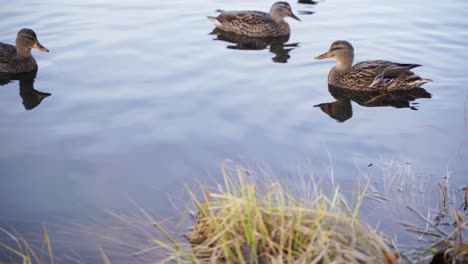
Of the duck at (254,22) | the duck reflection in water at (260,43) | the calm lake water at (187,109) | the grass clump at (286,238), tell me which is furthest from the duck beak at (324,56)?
the grass clump at (286,238)

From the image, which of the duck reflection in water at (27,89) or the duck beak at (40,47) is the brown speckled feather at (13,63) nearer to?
the duck reflection in water at (27,89)

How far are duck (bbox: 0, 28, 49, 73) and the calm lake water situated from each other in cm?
21

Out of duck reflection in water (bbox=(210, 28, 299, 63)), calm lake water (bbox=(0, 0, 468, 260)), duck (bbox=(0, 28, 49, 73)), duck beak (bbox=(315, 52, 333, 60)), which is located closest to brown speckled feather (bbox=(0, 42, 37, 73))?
duck (bbox=(0, 28, 49, 73))

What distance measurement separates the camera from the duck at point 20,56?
8.82 metres

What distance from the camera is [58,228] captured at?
4.83 metres

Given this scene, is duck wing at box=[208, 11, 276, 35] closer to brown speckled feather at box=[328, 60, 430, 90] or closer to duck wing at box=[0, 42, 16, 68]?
brown speckled feather at box=[328, 60, 430, 90]

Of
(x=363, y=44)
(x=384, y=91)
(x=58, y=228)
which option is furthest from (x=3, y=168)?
(x=363, y=44)

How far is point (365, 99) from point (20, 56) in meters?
5.06

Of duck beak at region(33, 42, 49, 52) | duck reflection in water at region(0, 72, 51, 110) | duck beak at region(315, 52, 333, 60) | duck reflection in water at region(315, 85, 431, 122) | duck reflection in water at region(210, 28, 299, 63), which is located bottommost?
duck reflection in water at region(315, 85, 431, 122)

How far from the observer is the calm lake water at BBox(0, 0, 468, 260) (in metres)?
5.66

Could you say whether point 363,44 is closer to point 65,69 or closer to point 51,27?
point 65,69

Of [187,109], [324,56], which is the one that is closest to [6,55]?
[187,109]

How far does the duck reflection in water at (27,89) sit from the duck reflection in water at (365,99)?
3607 mm

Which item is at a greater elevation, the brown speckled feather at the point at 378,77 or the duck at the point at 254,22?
the duck at the point at 254,22
